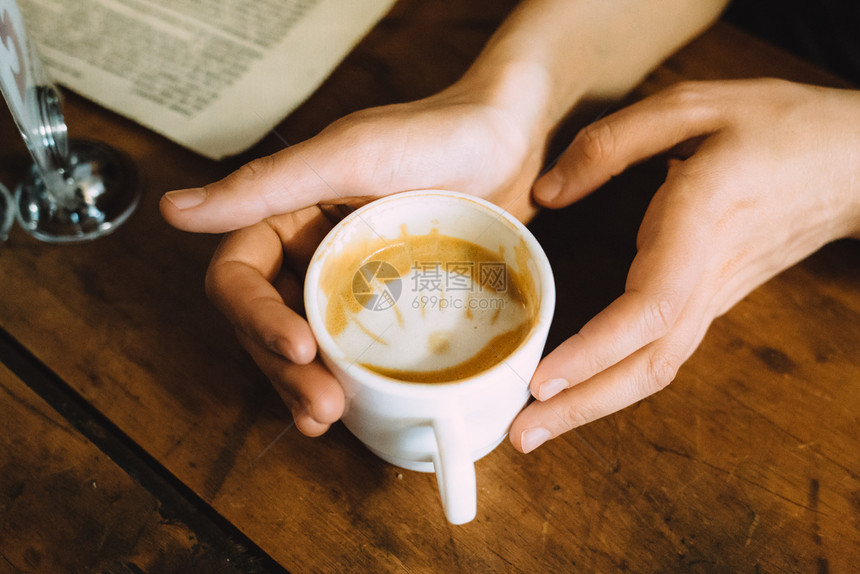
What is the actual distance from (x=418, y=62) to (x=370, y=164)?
304 millimetres

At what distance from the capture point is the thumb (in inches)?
21.2

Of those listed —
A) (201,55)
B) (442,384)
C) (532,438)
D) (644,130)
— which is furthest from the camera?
(201,55)

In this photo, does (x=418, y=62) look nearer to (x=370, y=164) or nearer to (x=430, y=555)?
(x=370, y=164)

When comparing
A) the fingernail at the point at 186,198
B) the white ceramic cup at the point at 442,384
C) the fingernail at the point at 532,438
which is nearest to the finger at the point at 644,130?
the white ceramic cup at the point at 442,384

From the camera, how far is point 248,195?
21.4 inches

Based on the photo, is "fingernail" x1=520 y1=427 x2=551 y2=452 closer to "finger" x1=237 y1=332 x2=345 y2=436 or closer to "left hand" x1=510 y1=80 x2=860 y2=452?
"left hand" x1=510 y1=80 x2=860 y2=452

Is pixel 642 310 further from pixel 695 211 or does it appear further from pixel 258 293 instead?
pixel 258 293

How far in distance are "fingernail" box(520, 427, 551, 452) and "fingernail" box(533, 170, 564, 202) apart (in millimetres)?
272

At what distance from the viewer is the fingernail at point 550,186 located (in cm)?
67

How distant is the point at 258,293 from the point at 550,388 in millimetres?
274

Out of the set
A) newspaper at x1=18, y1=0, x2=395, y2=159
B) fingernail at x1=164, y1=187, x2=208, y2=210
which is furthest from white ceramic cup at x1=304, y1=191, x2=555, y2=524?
newspaper at x1=18, y1=0, x2=395, y2=159

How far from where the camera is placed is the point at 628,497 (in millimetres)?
544

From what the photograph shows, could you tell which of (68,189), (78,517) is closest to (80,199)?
(68,189)

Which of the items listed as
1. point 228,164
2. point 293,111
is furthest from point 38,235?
Answer: point 293,111
